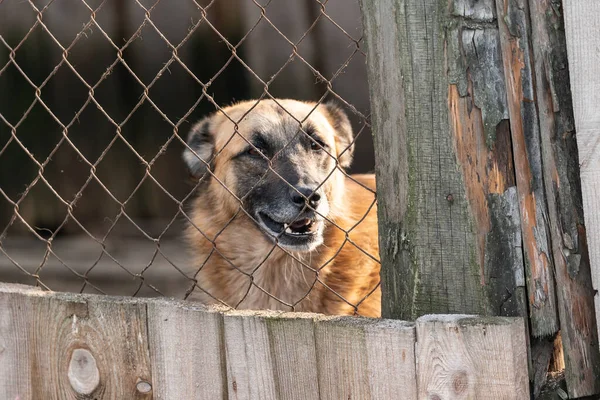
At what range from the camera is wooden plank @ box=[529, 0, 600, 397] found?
184 cm

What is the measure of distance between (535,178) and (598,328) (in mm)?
402

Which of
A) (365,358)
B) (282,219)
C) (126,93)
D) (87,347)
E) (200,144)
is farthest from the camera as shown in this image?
(126,93)

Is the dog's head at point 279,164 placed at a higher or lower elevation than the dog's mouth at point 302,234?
higher

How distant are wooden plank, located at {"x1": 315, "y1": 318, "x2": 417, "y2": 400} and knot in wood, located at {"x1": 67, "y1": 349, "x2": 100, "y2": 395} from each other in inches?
32.5

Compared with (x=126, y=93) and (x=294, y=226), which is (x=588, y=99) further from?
(x=126, y=93)

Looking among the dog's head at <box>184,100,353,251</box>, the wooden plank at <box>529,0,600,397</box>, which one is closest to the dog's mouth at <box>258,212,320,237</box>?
the dog's head at <box>184,100,353,251</box>

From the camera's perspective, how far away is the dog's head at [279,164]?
354 cm

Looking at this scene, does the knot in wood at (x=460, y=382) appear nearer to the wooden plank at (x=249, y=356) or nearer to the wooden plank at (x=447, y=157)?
the wooden plank at (x=447, y=157)

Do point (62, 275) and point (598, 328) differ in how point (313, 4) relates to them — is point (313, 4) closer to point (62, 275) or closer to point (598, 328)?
point (62, 275)

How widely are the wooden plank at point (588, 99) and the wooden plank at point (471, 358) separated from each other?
8.9 inches

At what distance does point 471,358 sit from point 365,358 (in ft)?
0.98

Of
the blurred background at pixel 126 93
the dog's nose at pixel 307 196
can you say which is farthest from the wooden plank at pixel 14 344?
the blurred background at pixel 126 93

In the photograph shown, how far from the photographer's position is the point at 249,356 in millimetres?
2199

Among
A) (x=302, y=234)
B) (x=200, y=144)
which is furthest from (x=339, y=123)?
(x=302, y=234)
